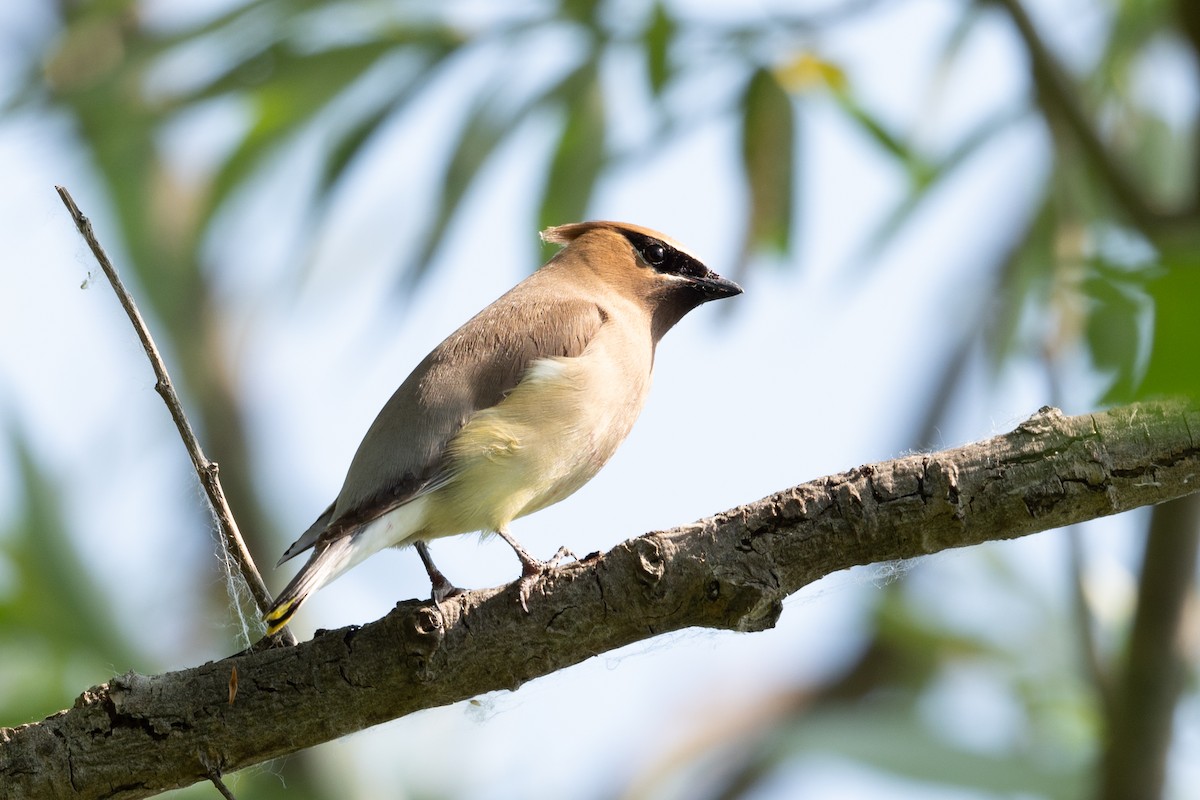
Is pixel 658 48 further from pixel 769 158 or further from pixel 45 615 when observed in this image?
pixel 45 615

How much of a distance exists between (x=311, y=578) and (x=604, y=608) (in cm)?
69

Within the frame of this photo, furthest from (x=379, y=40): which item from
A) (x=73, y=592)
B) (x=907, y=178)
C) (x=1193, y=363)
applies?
(x=1193, y=363)

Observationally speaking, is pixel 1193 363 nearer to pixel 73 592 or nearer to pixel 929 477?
pixel 929 477

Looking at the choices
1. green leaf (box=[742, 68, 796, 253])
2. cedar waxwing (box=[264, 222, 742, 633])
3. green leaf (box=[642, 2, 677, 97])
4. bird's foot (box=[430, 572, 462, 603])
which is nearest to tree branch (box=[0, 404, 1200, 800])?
cedar waxwing (box=[264, 222, 742, 633])

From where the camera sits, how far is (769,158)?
4.79 metres

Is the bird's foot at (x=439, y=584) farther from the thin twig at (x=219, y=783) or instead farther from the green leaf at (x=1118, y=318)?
the green leaf at (x=1118, y=318)

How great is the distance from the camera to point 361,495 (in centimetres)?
339

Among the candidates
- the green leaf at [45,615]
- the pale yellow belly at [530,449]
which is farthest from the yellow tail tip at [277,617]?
the green leaf at [45,615]

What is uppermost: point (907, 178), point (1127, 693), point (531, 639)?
point (907, 178)

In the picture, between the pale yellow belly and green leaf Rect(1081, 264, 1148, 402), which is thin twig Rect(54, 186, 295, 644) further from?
green leaf Rect(1081, 264, 1148, 402)

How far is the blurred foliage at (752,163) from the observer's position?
14.7 feet

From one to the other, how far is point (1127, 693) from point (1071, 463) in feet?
Result: 6.16

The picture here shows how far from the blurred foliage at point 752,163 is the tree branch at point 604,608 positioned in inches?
55.3

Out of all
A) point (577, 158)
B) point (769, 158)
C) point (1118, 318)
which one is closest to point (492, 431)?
point (769, 158)
